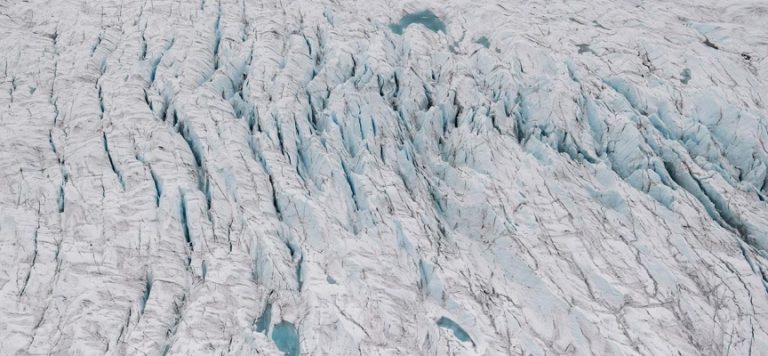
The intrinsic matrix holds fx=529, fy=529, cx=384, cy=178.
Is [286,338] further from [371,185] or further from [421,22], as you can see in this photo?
[421,22]

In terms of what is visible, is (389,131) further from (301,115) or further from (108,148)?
(108,148)

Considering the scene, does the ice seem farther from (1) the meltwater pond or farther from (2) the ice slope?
(1) the meltwater pond

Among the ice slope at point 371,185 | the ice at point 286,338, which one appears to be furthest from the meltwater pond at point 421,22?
the ice at point 286,338

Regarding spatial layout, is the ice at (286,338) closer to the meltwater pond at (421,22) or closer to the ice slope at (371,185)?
the ice slope at (371,185)

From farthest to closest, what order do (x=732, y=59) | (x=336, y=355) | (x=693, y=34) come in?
1. (x=693, y=34)
2. (x=732, y=59)
3. (x=336, y=355)

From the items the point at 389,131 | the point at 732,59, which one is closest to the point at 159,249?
the point at 389,131
